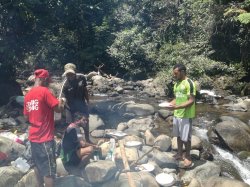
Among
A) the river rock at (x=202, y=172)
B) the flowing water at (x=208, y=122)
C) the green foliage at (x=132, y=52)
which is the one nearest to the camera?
the river rock at (x=202, y=172)

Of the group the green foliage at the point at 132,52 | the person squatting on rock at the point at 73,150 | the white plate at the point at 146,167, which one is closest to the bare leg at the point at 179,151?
the white plate at the point at 146,167

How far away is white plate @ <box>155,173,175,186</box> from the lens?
670 centimetres

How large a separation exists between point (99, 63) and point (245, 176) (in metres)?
17.9

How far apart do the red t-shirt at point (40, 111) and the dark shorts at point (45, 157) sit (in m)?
0.09

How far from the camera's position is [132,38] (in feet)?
77.0

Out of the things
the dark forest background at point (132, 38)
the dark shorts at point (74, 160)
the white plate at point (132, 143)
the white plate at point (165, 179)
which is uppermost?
the dark forest background at point (132, 38)

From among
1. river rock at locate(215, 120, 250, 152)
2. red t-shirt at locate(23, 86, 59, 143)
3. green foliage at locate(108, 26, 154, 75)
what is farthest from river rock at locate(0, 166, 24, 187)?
green foliage at locate(108, 26, 154, 75)

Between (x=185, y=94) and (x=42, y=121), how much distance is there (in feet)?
10.2

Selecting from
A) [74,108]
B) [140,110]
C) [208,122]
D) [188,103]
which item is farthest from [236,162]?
[140,110]

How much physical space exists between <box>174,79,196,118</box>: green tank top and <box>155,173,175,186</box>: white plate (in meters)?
1.28

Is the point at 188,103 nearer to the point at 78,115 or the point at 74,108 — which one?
the point at 78,115

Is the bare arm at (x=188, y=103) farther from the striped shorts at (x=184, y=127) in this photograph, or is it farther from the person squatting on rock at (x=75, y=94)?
the person squatting on rock at (x=75, y=94)

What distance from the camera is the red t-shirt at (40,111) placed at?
5285 millimetres

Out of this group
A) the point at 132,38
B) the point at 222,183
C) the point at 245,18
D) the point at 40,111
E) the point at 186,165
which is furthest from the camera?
the point at 132,38
